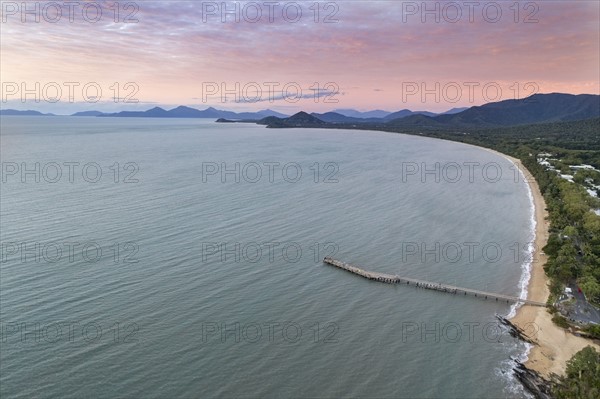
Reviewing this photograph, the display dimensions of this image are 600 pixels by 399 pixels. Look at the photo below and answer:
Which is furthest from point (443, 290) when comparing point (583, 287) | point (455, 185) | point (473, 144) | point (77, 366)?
point (473, 144)

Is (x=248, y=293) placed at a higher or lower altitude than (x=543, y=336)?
higher

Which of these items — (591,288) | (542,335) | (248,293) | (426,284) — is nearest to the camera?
(542,335)

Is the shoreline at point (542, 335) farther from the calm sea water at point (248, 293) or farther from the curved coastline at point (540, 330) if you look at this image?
the calm sea water at point (248, 293)

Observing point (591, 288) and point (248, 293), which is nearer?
point (591, 288)

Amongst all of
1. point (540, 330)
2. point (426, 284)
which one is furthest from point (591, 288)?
point (426, 284)

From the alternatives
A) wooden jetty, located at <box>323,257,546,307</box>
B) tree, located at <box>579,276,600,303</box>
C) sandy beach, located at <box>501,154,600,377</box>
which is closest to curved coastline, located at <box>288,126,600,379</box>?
sandy beach, located at <box>501,154,600,377</box>

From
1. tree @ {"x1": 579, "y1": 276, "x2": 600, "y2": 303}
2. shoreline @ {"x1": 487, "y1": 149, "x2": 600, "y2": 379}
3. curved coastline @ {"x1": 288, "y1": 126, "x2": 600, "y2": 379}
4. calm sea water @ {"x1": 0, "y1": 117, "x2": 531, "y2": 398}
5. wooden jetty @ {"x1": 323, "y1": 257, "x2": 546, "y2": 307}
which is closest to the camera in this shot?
calm sea water @ {"x1": 0, "y1": 117, "x2": 531, "y2": 398}

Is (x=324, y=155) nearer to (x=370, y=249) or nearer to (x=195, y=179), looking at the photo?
(x=195, y=179)

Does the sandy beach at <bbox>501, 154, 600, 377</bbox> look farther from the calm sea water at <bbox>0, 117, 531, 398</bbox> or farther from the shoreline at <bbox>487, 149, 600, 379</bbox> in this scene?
the calm sea water at <bbox>0, 117, 531, 398</bbox>

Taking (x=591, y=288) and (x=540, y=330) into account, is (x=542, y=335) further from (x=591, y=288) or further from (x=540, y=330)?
(x=591, y=288)
